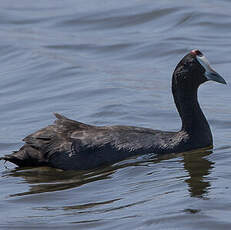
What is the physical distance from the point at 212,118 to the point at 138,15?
23.5ft

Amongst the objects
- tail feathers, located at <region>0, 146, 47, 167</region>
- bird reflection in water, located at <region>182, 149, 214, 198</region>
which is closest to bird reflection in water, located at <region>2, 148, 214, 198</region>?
bird reflection in water, located at <region>182, 149, 214, 198</region>

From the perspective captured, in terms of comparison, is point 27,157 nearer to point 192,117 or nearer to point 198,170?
point 198,170

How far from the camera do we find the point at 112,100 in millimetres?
13633

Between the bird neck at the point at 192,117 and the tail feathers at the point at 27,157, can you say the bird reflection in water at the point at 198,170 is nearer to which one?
the bird neck at the point at 192,117

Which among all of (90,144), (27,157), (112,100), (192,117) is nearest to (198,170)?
(192,117)

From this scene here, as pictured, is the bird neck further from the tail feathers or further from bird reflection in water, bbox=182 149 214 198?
the tail feathers

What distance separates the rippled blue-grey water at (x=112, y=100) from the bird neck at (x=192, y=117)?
206 millimetres

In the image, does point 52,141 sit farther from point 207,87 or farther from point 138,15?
point 138,15

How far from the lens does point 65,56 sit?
1670 cm

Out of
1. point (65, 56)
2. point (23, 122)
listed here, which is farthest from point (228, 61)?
point (23, 122)

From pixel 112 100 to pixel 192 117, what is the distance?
9.86 feet

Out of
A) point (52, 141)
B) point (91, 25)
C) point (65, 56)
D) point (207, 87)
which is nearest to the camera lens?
point (52, 141)

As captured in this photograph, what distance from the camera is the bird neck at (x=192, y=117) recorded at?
1062 cm

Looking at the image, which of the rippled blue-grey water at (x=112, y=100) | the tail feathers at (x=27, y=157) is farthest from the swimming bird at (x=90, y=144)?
the rippled blue-grey water at (x=112, y=100)
